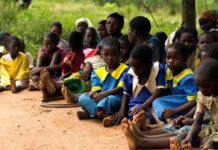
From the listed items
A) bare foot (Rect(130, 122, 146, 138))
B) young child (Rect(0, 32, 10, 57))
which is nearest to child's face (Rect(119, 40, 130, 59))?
bare foot (Rect(130, 122, 146, 138))

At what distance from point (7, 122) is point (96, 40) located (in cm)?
197

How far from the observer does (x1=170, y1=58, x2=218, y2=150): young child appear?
12.2ft

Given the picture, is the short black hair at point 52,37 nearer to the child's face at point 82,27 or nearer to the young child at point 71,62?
the young child at point 71,62

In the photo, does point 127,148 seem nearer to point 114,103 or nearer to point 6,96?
point 114,103

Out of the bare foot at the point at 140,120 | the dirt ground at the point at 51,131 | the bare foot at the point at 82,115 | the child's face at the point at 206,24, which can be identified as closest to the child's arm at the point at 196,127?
the bare foot at the point at 140,120

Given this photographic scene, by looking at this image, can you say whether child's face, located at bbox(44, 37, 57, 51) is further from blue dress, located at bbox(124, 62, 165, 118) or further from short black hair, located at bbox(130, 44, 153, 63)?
short black hair, located at bbox(130, 44, 153, 63)

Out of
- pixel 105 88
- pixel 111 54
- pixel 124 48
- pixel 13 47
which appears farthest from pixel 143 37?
pixel 13 47

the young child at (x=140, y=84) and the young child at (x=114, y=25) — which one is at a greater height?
the young child at (x=114, y=25)

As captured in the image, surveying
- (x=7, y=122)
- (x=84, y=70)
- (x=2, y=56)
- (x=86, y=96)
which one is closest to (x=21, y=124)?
(x=7, y=122)

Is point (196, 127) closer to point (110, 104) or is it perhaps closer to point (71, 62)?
point (110, 104)

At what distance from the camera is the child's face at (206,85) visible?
147 inches

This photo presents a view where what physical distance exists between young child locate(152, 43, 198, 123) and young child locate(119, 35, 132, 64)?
1086 mm

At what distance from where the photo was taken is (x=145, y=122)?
4625mm

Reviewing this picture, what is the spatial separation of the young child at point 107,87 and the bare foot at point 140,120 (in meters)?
0.79
